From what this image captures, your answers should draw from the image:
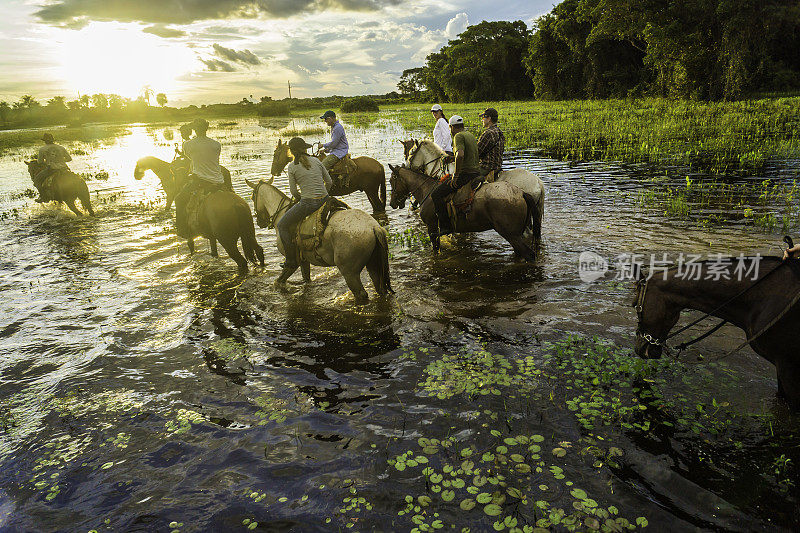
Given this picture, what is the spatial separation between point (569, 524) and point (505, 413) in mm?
1454

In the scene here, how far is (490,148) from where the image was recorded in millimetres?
9672

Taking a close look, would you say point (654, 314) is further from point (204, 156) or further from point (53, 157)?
point (53, 157)

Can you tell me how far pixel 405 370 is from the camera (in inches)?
229

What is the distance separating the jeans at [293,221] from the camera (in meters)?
7.69


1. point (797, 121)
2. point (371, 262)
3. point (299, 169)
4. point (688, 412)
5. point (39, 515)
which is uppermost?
point (797, 121)

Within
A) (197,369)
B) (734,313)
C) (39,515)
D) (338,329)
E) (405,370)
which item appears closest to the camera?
(39,515)

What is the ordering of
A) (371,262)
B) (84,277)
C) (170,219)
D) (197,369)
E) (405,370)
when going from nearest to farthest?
(405,370) < (197,369) < (371,262) < (84,277) < (170,219)

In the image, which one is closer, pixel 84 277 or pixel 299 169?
pixel 299 169

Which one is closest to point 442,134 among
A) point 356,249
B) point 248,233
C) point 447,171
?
point 447,171

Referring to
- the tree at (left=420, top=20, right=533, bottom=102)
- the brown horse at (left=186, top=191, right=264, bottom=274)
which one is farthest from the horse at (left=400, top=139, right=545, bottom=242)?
the tree at (left=420, top=20, right=533, bottom=102)

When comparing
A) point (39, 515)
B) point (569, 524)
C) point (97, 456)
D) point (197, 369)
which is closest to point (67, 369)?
point (197, 369)

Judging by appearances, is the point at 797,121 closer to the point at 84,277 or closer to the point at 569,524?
the point at 569,524

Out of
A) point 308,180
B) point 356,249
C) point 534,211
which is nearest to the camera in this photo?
point 356,249

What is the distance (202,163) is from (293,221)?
10.1 feet
